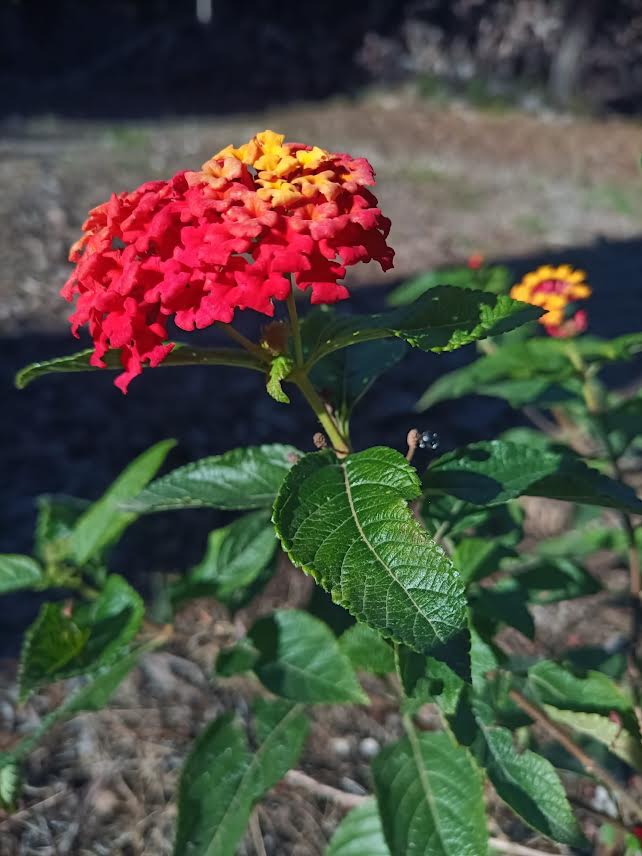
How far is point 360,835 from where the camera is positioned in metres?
1.38

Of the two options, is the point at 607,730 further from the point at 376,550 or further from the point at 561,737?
the point at 376,550

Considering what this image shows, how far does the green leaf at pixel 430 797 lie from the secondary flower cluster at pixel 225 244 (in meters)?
0.71

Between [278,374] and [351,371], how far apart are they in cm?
32

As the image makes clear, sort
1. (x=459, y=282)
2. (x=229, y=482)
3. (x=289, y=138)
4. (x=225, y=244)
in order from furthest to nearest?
(x=289, y=138), (x=459, y=282), (x=229, y=482), (x=225, y=244)

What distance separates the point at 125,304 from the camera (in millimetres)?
908

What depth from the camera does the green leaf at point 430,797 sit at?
45.5 inches

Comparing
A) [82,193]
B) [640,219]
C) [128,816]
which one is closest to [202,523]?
[128,816]

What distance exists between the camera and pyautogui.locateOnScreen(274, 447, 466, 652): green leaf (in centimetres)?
82

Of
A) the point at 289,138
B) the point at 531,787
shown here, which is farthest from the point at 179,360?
the point at 289,138

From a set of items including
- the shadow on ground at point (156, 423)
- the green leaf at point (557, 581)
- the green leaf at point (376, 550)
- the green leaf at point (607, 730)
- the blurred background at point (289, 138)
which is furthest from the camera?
the blurred background at point (289, 138)

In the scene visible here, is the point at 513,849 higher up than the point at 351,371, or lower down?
lower down

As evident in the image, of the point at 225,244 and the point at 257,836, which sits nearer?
the point at 225,244

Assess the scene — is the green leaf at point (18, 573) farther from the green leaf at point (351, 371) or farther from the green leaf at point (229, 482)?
the green leaf at point (351, 371)

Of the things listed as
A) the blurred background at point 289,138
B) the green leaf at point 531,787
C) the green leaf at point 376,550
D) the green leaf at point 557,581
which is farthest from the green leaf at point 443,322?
the blurred background at point 289,138
